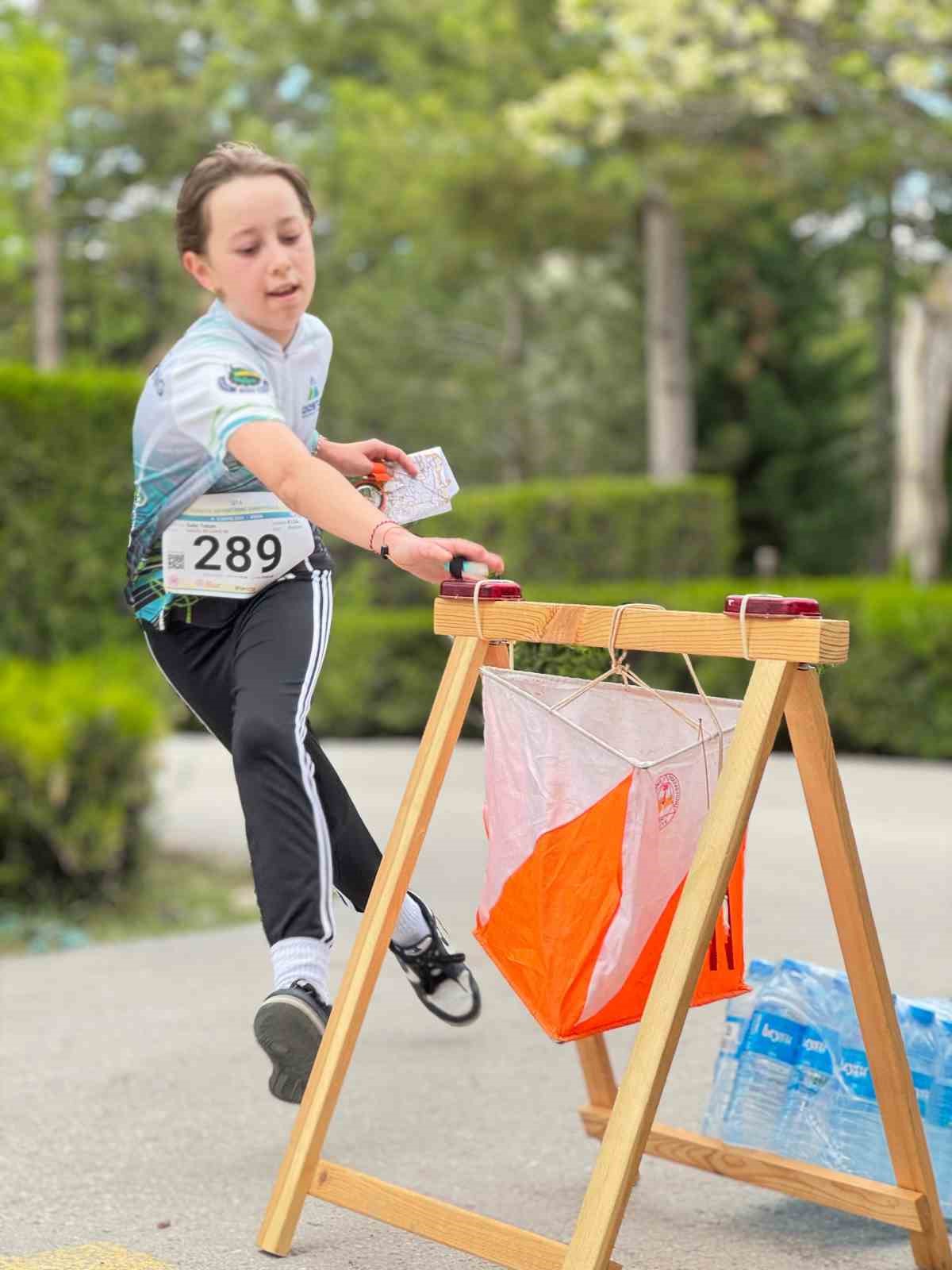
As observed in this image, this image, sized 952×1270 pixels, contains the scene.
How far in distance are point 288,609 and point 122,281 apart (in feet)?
104

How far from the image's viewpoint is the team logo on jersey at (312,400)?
3.13m

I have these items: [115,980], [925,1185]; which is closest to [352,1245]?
[925,1185]

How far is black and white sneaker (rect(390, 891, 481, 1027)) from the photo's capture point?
3.32 metres

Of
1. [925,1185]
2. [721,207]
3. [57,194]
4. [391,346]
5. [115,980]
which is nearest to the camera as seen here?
[925,1185]

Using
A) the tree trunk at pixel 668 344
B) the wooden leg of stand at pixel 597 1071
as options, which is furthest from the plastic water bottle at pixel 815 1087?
the tree trunk at pixel 668 344

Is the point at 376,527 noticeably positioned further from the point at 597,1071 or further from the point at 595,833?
the point at 597,1071

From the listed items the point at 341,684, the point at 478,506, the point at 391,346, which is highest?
the point at 391,346

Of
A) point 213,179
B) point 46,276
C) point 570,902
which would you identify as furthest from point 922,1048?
point 46,276

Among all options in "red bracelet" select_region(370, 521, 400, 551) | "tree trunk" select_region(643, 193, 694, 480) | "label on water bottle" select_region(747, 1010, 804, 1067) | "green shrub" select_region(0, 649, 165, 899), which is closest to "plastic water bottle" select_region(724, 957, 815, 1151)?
"label on water bottle" select_region(747, 1010, 804, 1067)

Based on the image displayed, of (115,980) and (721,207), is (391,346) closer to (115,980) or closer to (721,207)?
(721,207)

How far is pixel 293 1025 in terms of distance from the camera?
2.92m

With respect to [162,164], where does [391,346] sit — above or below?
below

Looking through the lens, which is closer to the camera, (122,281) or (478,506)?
(478,506)

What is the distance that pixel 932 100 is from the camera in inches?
649
